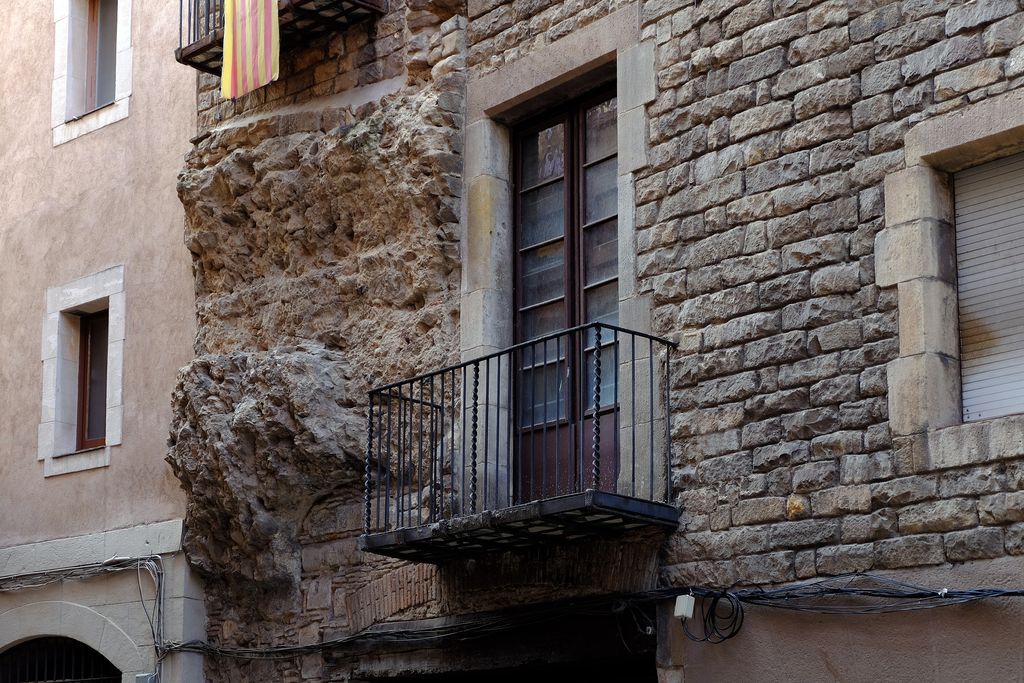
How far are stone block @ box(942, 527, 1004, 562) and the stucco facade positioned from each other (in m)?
5.39

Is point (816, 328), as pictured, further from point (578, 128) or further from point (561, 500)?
point (578, 128)

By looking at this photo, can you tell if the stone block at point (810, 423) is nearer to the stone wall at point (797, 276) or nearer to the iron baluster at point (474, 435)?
the stone wall at point (797, 276)

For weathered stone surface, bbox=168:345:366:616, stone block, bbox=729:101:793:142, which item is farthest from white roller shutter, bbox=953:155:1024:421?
weathered stone surface, bbox=168:345:366:616

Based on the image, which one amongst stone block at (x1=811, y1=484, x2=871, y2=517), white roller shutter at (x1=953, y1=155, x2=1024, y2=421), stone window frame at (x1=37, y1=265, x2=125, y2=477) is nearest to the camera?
white roller shutter at (x1=953, y1=155, x2=1024, y2=421)

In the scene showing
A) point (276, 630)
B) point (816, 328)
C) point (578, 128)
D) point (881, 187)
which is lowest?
point (276, 630)

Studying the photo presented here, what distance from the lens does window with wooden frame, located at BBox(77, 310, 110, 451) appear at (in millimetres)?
12203

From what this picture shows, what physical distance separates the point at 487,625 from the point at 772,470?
2.01 meters

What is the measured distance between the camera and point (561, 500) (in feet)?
25.9

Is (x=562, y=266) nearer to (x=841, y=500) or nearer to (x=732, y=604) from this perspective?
(x=732, y=604)

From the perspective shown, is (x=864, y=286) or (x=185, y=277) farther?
(x=185, y=277)

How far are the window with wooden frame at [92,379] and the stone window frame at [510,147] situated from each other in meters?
3.67

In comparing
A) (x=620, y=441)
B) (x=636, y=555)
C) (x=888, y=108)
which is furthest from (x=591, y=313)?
(x=888, y=108)

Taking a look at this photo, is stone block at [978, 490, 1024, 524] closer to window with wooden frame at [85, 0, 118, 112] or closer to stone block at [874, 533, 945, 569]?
stone block at [874, 533, 945, 569]

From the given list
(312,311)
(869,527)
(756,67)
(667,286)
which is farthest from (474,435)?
(756,67)
